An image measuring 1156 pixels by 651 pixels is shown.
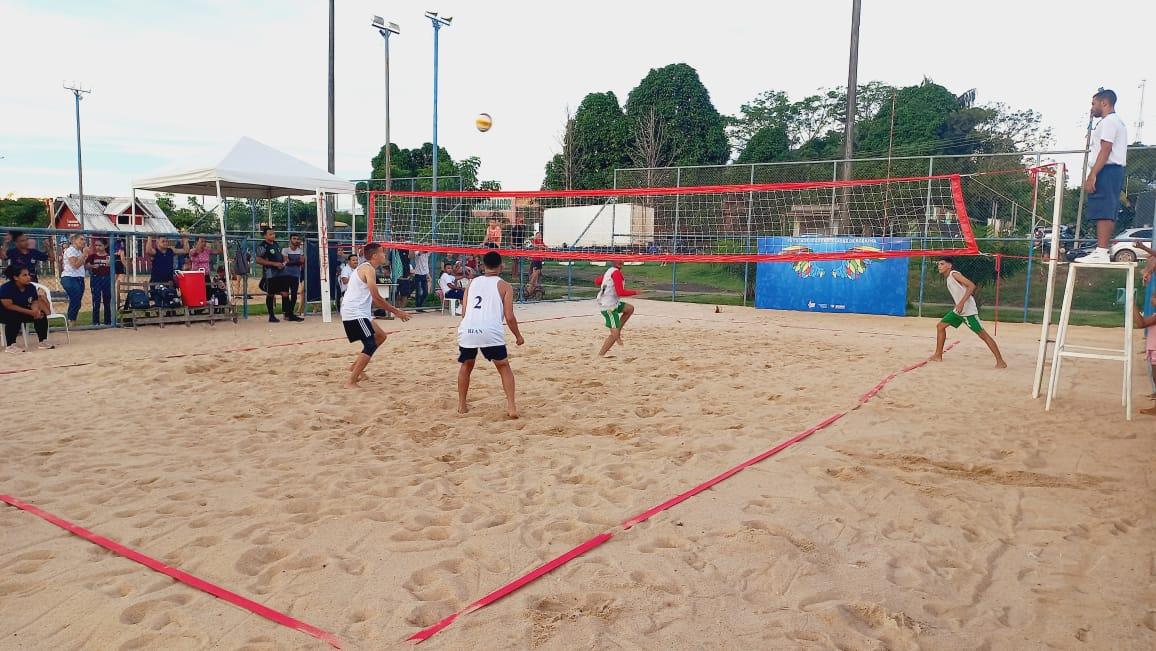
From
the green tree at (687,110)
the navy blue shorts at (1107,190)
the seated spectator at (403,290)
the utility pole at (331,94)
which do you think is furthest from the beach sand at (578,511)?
the green tree at (687,110)

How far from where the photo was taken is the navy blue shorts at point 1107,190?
512 centimetres

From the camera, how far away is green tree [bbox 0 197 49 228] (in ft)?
135

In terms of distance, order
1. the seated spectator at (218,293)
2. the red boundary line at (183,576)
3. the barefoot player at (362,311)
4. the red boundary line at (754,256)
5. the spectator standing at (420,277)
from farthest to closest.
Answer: the spectator standing at (420,277)
the seated spectator at (218,293)
the red boundary line at (754,256)
the barefoot player at (362,311)
the red boundary line at (183,576)

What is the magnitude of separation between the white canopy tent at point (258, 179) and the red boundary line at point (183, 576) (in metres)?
7.89

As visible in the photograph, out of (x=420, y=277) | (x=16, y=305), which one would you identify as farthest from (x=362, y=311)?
(x=420, y=277)

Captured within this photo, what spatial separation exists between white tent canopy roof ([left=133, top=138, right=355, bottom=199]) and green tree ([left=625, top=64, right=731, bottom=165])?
26.5 m

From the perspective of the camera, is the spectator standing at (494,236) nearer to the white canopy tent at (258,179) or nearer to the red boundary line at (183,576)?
the white canopy tent at (258,179)

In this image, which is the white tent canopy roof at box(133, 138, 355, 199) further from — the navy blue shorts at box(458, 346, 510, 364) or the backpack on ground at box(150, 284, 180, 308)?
the navy blue shorts at box(458, 346, 510, 364)

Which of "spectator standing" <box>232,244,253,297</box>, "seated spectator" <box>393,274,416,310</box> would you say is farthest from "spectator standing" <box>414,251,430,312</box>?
"spectator standing" <box>232,244,253,297</box>

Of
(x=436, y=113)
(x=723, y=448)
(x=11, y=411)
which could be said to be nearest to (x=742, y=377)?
(x=723, y=448)

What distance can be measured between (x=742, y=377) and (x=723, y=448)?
2706 millimetres

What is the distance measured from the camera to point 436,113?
16.1 m

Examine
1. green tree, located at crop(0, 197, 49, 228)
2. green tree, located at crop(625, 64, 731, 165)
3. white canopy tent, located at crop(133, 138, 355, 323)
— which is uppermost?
green tree, located at crop(625, 64, 731, 165)

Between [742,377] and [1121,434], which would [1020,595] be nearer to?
[1121,434]
